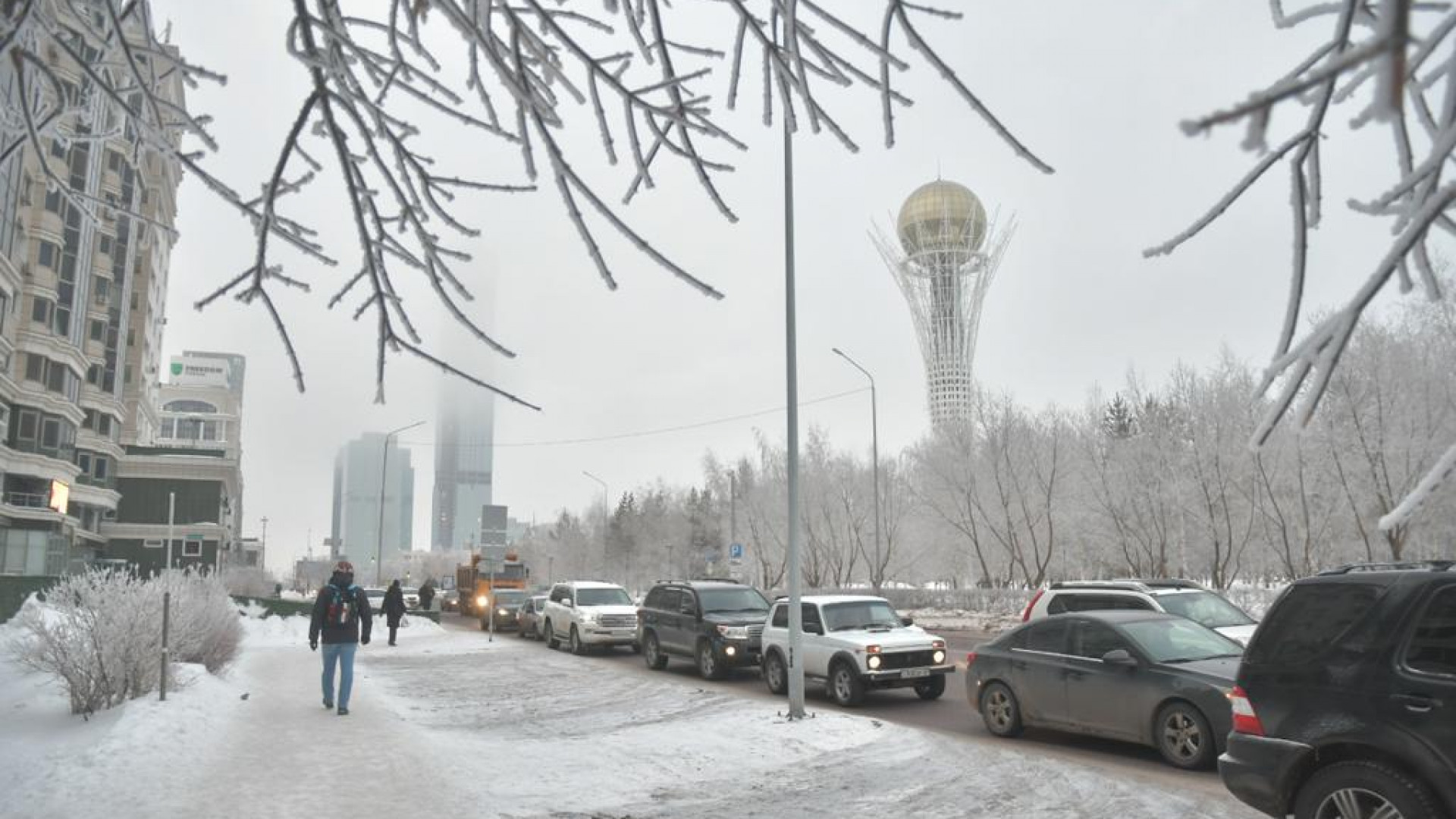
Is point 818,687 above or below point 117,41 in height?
below

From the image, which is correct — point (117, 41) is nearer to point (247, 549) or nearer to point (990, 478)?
point (990, 478)

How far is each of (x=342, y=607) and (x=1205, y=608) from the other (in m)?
11.0

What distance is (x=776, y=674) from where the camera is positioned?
14.7 m

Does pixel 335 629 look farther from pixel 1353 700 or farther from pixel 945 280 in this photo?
pixel 945 280

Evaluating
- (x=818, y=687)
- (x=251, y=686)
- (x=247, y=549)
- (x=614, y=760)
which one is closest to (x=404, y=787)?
(x=614, y=760)

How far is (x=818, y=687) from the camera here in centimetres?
Result: 1582

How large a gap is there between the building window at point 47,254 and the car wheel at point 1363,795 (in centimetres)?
5921

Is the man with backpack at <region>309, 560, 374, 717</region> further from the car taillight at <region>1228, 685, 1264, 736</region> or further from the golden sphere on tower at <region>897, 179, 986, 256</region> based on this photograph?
the golden sphere on tower at <region>897, 179, 986, 256</region>

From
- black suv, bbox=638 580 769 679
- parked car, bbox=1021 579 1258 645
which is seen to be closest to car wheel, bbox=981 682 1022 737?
parked car, bbox=1021 579 1258 645

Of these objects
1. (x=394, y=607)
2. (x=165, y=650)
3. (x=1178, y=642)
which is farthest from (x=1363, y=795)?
(x=394, y=607)

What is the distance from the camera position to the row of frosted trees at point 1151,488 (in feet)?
92.2

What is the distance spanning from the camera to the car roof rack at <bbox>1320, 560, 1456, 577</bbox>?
19.1ft

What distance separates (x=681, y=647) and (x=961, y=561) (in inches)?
1640

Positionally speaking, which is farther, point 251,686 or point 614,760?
point 251,686
